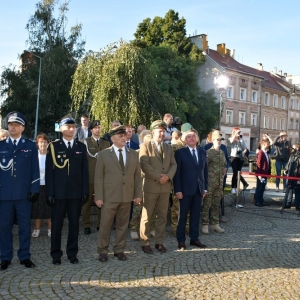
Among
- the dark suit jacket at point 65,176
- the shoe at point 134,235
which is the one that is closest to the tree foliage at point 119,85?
the shoe at point 134,235

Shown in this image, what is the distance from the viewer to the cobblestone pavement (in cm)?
446

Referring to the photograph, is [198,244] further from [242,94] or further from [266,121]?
[266,121]

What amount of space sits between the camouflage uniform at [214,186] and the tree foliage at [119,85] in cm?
861

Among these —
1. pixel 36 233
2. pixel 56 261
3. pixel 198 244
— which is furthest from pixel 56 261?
pixel 198 244

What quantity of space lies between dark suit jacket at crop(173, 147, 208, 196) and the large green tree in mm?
27635

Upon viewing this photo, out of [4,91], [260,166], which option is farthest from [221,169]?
[4,91]

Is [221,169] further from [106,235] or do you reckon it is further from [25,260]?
[25,260]

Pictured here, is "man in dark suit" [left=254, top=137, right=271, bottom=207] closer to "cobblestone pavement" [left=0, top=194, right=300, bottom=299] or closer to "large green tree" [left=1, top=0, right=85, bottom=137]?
"cobblestone pavement" [left=0, top=194, right=300, bottom=299]

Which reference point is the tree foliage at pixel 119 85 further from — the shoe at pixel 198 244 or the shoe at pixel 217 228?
the shoe at pixel 198 244

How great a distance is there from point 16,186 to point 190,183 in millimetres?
2732

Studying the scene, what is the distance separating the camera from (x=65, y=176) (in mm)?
5531

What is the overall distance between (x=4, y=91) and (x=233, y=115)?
2713 cm

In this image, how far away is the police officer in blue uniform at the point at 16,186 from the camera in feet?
17.4

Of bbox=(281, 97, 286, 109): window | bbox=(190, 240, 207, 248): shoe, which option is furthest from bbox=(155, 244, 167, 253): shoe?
bbox=(281, 97, 286, 109): window
